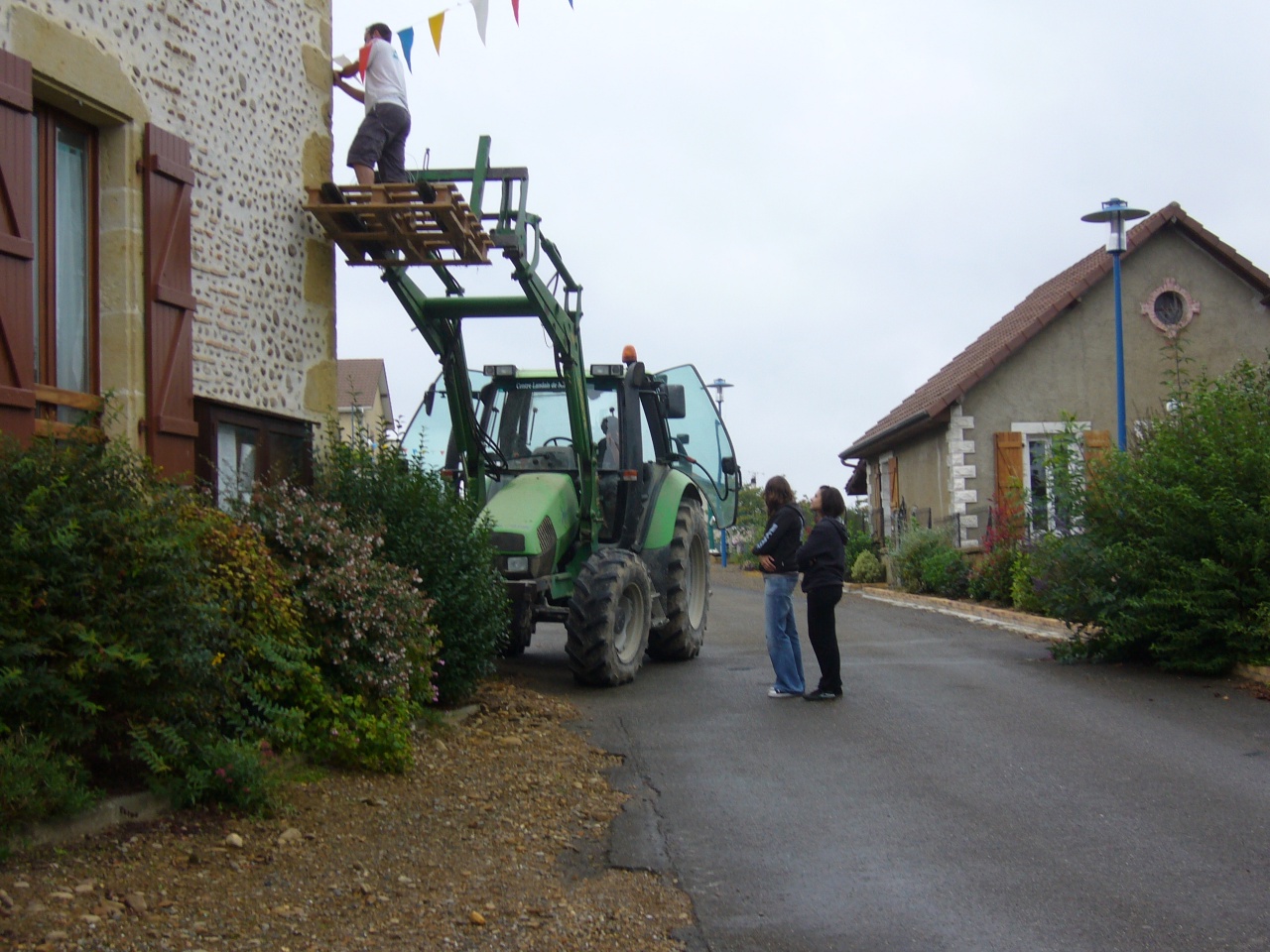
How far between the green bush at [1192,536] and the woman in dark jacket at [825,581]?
2774 mm

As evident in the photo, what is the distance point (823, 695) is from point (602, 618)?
171 cm

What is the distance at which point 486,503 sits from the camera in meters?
10.6

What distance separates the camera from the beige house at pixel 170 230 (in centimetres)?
678

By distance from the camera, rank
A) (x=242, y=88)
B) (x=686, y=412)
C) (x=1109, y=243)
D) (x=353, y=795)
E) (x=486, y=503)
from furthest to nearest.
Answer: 1. (x=1109, y=243)
2. (x=686, y=412)
3. (x=486, y=503)
4. (x=242, y=88)
5. (x=353, y=795)

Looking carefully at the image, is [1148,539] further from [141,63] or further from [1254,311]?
[1254,311]

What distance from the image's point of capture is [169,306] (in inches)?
303

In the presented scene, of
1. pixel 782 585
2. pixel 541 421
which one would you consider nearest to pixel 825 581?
pixel 782 585

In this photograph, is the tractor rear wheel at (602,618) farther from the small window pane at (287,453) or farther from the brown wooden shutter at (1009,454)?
the brown wooden shutter at (1009,454)

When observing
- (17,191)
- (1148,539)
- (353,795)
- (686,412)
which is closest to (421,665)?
(353,795)

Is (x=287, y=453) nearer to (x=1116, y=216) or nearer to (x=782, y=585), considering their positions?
(x=782, y=585)

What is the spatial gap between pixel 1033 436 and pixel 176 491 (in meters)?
18.7

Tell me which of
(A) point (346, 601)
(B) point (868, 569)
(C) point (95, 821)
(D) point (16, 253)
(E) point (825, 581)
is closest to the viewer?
(C) point (95, 821)

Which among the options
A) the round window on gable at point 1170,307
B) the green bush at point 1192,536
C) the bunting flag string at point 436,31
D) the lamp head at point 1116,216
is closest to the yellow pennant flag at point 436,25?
the bunting flag string at point 436,31

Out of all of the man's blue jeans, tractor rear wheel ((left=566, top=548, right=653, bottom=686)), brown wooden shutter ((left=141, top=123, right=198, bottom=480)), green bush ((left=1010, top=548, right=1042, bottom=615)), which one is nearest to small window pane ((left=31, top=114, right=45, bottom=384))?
brown wooden shutter ((left=141, top=123, right=198, bottom=480))
